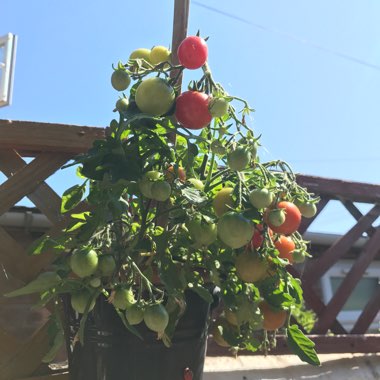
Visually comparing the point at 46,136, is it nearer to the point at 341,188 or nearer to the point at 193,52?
the point at 193,52

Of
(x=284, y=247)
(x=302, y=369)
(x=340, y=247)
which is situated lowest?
(x=302, y=369)

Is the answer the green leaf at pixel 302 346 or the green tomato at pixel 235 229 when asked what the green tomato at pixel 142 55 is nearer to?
the green tomato at pixel 235 229

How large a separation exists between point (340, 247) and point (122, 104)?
4.44 feet

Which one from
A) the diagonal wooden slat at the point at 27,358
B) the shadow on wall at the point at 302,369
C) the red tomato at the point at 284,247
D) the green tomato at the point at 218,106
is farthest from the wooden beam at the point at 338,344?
the green tomato at the point at 218,106

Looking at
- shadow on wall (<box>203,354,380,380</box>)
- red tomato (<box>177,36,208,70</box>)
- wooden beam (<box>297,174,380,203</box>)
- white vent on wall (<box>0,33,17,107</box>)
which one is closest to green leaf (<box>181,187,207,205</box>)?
red tomato (<box>177,36,208,70</box>)

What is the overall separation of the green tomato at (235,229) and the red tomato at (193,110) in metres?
0.18

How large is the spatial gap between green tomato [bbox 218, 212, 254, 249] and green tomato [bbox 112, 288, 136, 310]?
6.9 inches

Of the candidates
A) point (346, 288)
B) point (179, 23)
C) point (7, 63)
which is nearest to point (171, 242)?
point (179, 23)

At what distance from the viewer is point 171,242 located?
2.83ft

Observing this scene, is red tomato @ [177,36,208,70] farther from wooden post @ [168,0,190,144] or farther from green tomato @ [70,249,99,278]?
green tomato @ [70,249,99,278]

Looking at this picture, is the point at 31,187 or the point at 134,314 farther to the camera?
the point at 31,187

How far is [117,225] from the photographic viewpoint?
0.83m

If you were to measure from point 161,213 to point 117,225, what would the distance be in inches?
3.3

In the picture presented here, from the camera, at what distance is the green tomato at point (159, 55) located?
2.98ft
